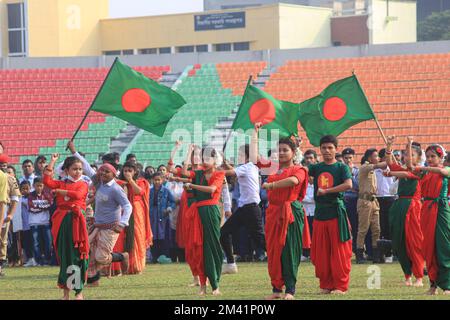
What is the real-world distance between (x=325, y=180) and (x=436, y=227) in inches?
52.8

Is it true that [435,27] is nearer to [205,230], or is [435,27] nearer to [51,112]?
[51,112]

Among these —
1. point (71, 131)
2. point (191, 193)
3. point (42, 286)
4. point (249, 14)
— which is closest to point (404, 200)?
point (191, 193)

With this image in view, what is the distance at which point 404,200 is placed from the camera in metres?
13.7

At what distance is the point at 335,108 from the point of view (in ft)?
56.7

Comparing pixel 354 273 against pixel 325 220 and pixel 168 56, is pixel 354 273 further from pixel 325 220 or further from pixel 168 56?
pixel 168 56

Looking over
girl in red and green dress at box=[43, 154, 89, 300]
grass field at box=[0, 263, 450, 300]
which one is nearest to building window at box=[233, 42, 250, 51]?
grass field at box=[0, 263, 450, 300]

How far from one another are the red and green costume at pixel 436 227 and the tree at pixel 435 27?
6497cm

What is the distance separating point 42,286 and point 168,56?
25471 mm

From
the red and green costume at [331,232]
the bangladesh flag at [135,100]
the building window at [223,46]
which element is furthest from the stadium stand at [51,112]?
the red and green costume at [331,232]

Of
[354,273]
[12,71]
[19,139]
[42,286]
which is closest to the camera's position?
[42,286]

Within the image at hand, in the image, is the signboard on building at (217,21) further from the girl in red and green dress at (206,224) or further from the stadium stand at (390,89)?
the girl in red and green dress at (206,224)

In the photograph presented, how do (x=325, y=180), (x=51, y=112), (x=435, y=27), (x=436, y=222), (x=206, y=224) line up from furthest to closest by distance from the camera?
(x=435, y=27)
(x=51, y=112)
(x=206, y=224)
(x=325, y=180)
(x=436, y=222)

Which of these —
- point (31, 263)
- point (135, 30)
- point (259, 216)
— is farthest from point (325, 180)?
point (135, 30)

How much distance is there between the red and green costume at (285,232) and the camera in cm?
1199
